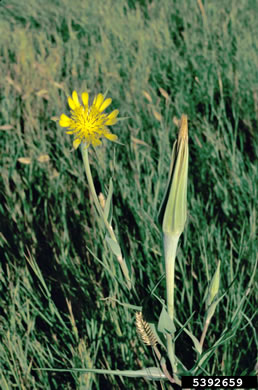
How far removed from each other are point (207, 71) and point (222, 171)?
494 mm

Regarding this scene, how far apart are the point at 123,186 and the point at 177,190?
579 millimetres

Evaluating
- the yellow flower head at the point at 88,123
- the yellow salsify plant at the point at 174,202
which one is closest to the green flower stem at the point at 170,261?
the yellow salsify plant at the point at 174,202

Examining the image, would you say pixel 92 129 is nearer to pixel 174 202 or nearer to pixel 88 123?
pixel 88 123

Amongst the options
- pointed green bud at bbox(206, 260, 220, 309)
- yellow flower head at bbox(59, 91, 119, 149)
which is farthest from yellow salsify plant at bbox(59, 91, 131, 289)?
pointed green bud at bbox(206, 260, 220, 309)

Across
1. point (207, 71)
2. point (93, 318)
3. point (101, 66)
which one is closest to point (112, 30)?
point (101, 66)

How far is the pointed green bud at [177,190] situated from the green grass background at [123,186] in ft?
0.41

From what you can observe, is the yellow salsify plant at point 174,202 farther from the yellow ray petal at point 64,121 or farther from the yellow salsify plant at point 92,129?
the yellow ray petal at point 64,121

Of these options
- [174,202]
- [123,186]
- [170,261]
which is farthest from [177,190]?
[123,186]

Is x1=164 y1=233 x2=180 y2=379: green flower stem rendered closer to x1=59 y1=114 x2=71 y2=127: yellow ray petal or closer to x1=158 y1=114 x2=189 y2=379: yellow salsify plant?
x1=158 y1=114 x2=189 y2=379: yellow salsify plant

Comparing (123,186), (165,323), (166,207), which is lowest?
(165,323)

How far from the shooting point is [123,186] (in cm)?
113

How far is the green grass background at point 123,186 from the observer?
2.78ft

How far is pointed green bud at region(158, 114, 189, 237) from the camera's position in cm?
54

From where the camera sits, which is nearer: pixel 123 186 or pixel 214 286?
pixel 214 286
